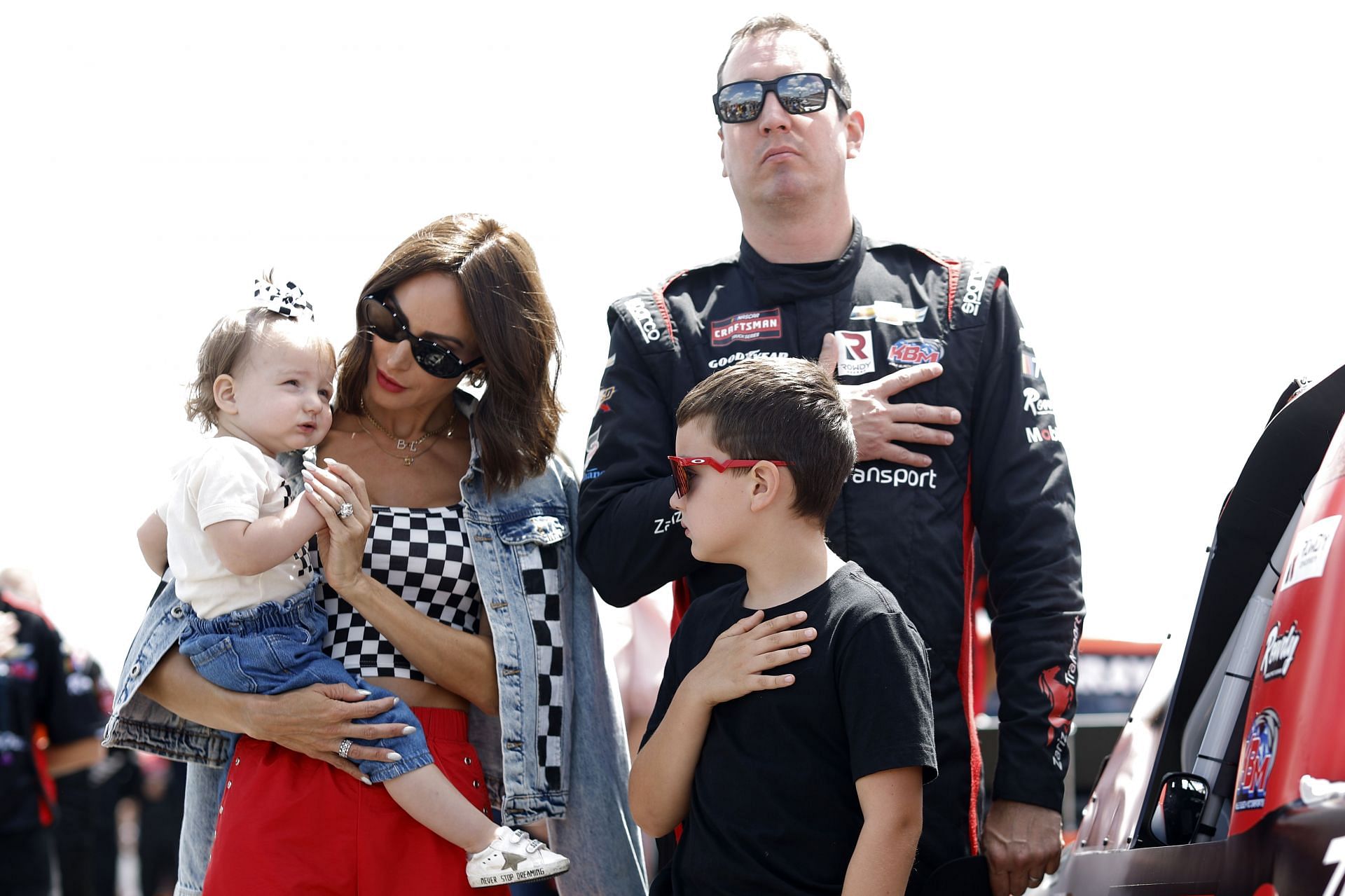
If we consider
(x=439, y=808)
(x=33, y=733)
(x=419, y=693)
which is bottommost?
(x=33, y=733)

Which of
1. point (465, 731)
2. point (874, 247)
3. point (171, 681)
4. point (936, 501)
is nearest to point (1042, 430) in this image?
point (936, 501)

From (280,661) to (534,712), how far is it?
62 cm

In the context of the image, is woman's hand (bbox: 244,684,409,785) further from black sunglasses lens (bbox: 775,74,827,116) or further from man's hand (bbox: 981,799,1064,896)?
black sunglasses lens (bbox: 775,74,827,116)

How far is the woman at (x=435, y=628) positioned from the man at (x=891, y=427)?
0.22 metres

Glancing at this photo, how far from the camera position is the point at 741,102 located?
321 centimetres

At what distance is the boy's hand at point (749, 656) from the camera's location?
7.72ft

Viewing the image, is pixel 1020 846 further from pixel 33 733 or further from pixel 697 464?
pixel 33 733

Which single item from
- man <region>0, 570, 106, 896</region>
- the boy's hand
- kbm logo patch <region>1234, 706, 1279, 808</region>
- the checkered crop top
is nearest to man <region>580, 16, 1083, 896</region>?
the checkered crop top

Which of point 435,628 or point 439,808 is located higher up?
point 435,628

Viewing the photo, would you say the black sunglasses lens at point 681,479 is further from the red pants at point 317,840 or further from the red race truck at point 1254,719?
the red race truck at point 1254,719

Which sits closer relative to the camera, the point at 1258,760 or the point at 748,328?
the point at 1258,760

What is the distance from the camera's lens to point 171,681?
2930 millimetres

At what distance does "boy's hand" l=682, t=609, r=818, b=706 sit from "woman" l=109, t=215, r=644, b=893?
2.52 ft

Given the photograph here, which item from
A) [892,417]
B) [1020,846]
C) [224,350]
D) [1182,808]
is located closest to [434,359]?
[224,350]
